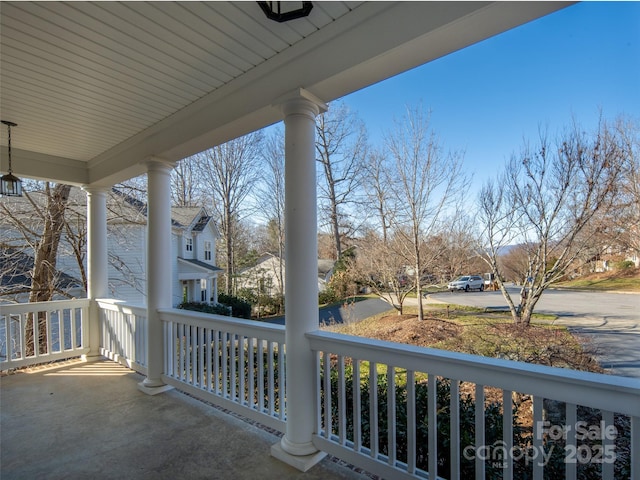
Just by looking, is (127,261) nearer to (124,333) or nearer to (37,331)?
(37,331)

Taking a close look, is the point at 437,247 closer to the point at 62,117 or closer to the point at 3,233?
the point at 62,117

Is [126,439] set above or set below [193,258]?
below

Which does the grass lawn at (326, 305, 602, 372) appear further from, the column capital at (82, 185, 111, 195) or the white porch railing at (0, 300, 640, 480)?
the column capital at (82, 185, 111, 195)

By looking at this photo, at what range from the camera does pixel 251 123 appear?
2.60 metres

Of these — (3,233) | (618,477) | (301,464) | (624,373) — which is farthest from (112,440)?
(3,233)

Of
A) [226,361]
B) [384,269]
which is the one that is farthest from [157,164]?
[384,269]

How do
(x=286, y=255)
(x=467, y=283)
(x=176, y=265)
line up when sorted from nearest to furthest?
1. (x=286, y=255)
2. (x=467, y=283)
3. (x=176, y=265)

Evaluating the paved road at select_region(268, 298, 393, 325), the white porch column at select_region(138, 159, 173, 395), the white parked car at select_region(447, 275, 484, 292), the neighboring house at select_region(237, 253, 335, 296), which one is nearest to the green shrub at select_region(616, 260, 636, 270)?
the white parked car at select_region(447, 275, 484, 292)

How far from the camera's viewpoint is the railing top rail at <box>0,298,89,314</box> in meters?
3.90

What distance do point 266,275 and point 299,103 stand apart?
19.1 feet

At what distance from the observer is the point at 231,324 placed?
2.74 meters

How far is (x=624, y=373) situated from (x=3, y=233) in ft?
30.0

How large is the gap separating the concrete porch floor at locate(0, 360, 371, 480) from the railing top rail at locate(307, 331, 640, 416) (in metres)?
0.86

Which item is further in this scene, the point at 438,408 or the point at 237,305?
the point at 237,305
